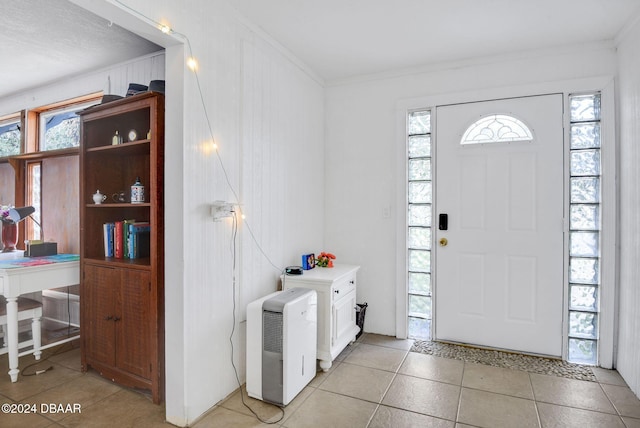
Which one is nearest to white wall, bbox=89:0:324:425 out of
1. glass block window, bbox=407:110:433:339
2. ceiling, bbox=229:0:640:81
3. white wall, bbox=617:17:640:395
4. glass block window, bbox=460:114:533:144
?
ceiling, bbox=229:0:640:81

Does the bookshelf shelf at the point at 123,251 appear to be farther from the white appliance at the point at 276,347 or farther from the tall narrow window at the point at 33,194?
the tall narrow window at the point at 33,194

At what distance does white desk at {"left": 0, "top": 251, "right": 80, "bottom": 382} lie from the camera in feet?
7.80

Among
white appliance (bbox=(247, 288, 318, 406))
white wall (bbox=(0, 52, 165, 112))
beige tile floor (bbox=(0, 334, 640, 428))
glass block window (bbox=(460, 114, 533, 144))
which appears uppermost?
white wall (bbox=(0, 52, 165, 112))

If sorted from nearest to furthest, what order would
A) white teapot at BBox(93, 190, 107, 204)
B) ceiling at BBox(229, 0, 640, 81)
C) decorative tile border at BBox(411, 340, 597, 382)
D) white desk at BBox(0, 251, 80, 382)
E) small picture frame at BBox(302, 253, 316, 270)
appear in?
ceiling at BBox(229, 0, 640, 81) → white desk at BBox(0, 251, 80, 382) → white teapot at BBox(93, 190, 107, 204) → decorative tile border at BBox(411, 340, 597, 382) → small picture frame at BBox(302, 253, 316, 270)

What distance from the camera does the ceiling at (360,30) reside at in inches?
87.3

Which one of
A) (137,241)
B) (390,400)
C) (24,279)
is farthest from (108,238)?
(390,400)

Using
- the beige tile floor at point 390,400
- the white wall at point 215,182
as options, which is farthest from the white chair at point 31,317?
the white wall at point 215,182

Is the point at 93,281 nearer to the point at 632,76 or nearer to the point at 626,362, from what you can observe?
the point at 626,362

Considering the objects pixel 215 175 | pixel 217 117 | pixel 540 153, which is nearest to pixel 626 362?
pixel 540 153

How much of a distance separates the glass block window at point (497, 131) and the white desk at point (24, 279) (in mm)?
3403

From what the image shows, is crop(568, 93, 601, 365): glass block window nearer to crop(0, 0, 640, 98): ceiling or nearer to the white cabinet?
crop(0, 0, 640, 98): ceiling

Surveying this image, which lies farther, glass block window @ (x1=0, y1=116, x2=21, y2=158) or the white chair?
glass block window @ (x1=0, y1=116, x2=21, y2=158)

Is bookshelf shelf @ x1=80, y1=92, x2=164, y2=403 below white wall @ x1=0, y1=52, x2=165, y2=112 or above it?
below

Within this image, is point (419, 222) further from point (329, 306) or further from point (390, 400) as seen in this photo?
point (390, 400)
